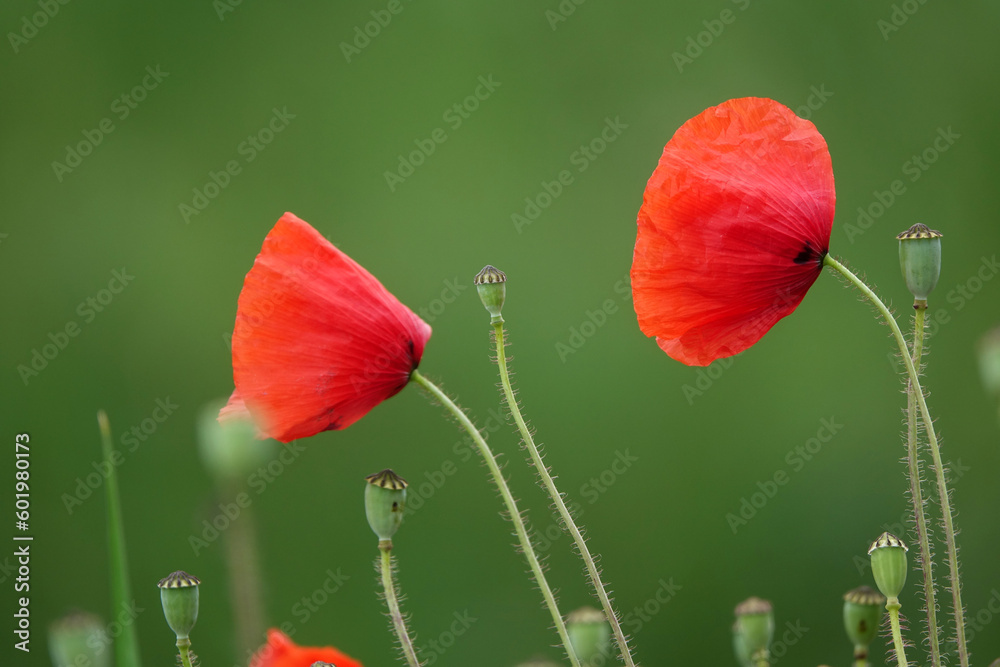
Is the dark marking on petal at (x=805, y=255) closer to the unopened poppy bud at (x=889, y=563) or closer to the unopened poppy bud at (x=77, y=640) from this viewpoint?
the unopened poppy bud at (x=889, y=563)

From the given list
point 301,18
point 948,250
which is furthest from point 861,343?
point 301,18

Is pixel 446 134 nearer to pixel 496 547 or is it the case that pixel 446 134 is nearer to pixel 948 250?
pixel 496 547

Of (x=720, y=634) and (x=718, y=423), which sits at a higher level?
Result: (x=718, y=423)

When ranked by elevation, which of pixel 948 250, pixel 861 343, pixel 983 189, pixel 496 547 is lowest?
pixel 496 547

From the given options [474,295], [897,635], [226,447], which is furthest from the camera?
[474,295]

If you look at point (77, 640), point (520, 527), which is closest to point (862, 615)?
point (520, 527)

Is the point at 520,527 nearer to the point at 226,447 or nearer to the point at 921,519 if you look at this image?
the point at 921,519
